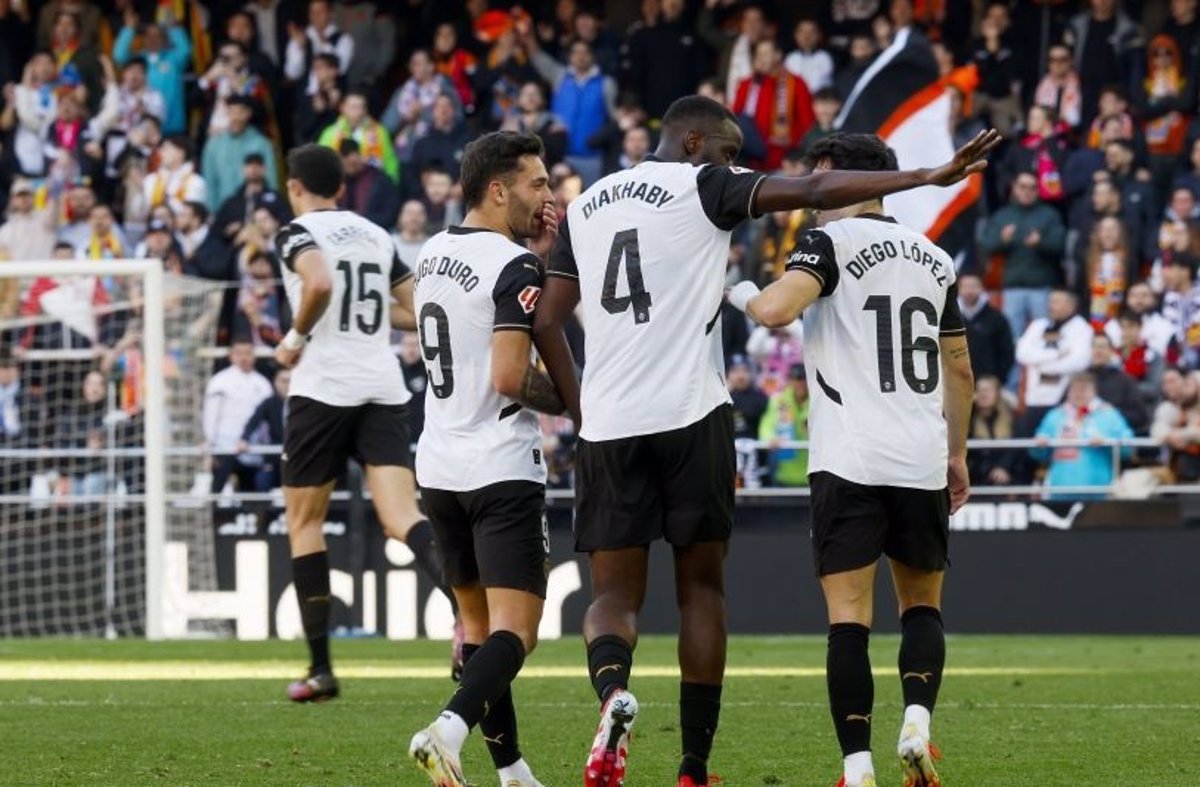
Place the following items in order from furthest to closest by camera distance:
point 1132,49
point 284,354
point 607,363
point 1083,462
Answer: point 1132,49 < point 1083,462 < point 284,354 < point 607,363

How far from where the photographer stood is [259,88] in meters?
23.5

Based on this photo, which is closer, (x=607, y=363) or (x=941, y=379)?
(x=607, y=363)

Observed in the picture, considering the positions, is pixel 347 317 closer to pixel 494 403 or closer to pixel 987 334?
pixel 494 403

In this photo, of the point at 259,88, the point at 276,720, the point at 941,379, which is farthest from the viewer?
the point at 259,88

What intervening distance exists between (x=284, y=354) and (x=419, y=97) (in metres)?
12.7

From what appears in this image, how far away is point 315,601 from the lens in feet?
33.7

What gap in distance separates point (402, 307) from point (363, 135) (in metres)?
11.9

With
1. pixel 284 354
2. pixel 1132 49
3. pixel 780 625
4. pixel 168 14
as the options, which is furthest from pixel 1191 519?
pixel 168 14

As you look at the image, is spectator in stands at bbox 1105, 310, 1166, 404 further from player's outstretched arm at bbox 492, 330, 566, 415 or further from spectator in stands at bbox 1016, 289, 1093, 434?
player's outstretched arm at bbox 492, 330, 566, 415

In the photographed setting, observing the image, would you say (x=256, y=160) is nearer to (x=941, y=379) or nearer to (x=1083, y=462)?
(x=1083, y=462)

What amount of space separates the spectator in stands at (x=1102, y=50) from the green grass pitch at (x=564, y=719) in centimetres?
819

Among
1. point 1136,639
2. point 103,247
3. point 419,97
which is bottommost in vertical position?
point 1136,639

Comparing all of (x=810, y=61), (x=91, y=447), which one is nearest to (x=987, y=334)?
(x=810, y=61)

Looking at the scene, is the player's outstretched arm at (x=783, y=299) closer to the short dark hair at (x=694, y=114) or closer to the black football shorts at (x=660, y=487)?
the black football shorts at (x=660, y=487)
